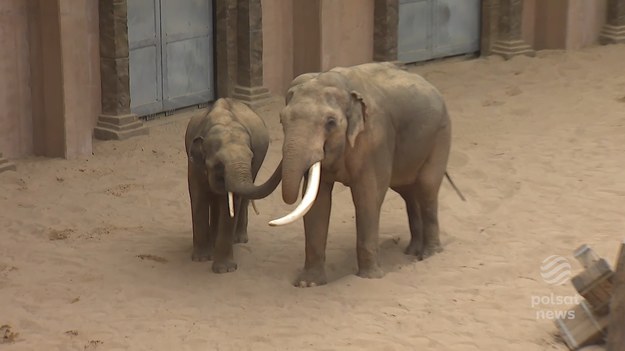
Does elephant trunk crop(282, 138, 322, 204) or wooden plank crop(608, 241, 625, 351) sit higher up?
elephant trunk crop(282, 138, 322, 204)

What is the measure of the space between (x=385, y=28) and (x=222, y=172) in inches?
275

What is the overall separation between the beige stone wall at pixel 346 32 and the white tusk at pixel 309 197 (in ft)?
21.3

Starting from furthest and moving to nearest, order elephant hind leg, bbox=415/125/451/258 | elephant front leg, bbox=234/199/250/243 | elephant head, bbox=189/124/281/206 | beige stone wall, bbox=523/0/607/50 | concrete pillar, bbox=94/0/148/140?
beige stone wall, bbox=523/0/607/50, concrete pillar, bbox=94/0/148/140, elephant front leg, bbox=234/199/250/243, elephant hind leg, bbox=415/125/451/258, elephant head, bbox=189/124/281/206

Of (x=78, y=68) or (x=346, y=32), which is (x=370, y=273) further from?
(x=346, y=32)

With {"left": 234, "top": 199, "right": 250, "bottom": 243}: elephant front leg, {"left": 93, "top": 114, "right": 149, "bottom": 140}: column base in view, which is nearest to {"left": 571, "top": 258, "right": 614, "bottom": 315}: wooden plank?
{"left": 234, "top": 199, "right": 250, "bottom": 243}: elephant front leg

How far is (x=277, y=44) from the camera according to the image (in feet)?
52.1

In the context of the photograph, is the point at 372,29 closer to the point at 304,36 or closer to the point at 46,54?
the point at 304,36

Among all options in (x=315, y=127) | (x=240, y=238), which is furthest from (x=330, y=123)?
(x=240, y=238)

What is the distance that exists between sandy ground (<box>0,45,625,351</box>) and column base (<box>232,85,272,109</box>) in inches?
7.4

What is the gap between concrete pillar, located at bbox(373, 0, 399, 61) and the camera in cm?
1648

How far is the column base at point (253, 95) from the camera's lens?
50.4 ft

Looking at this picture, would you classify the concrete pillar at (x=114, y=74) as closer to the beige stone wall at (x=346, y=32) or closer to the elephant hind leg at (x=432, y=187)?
the beige stone wall at (x=346, y=32)

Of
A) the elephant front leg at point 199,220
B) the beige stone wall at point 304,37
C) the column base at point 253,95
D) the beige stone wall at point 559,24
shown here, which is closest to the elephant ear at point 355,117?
the elephant front leg at point 199,220

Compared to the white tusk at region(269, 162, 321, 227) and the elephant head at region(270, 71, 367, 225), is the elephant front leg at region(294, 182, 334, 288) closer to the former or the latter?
the elephant head at region(270, 71, 367, 225)
